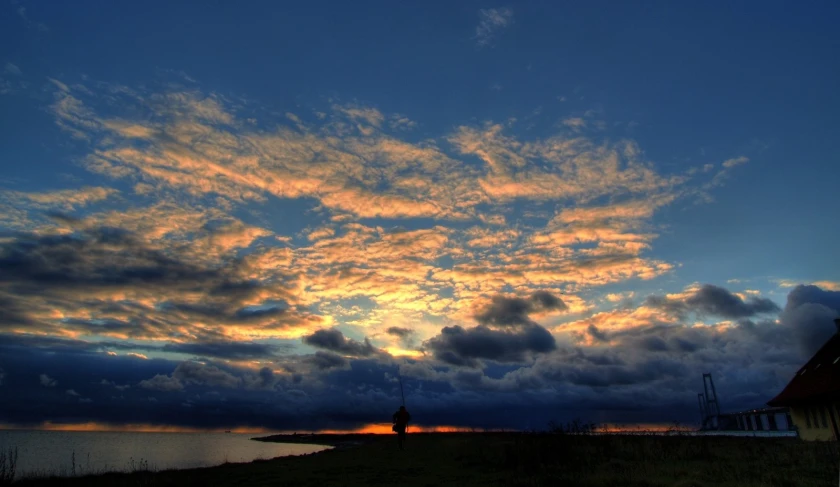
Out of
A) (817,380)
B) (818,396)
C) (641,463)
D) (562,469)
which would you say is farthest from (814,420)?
(562,469)

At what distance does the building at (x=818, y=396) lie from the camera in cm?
3675

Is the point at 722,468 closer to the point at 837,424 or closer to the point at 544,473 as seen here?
the point at 544,473

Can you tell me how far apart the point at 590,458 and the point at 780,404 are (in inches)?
1190

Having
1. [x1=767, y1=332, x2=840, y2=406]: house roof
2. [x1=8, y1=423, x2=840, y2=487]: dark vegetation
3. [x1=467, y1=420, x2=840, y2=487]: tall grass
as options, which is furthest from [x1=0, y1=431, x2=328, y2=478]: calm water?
[x1=767, y1=332, x2=840, y2=406]: house roof

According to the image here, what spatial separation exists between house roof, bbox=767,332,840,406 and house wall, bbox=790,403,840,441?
732 mm

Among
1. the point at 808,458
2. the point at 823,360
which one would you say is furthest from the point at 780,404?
the point at 808,458

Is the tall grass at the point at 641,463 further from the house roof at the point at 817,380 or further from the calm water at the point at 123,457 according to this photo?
the calm water at the point at 123,457

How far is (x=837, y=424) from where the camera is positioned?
119ft

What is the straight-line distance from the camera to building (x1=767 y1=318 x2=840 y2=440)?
36.8 meters

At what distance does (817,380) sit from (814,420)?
9.94 feet

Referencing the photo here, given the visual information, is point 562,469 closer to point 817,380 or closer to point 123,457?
point 817,380

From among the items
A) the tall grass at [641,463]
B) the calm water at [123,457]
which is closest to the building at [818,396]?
the tall grass at [641,463]

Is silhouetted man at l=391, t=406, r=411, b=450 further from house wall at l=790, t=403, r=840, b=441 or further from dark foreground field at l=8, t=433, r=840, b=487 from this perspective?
house wall at l=790, t=403, r=840, b=441

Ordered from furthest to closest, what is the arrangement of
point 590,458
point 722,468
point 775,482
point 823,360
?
point 823,360 → point 590,458 → point 722,468 → point 775,482
